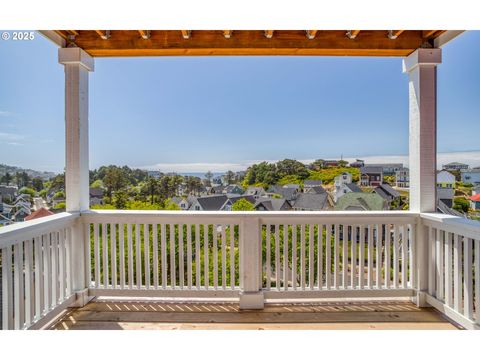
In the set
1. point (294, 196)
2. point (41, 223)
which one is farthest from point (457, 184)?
point (41, 223)

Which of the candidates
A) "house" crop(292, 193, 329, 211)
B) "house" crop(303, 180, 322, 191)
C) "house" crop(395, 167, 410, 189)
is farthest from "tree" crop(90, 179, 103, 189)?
"house" crop(395, 167, 410, 189)

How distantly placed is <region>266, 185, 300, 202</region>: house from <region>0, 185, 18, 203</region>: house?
2217 millimetres

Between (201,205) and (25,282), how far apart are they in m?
1.47

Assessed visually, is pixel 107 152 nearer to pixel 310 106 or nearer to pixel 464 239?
pixel 310 106

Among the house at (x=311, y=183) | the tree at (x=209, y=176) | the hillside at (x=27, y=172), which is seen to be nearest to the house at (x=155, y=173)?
the tree at (x=209, y=176)

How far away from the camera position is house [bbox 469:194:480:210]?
2.44 meters

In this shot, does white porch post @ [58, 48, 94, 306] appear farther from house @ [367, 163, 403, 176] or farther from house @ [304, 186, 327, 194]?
house @ [367, 163, 403, 176]

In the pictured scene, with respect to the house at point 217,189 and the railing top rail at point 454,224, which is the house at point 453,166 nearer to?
the railing top rail at point 454,224

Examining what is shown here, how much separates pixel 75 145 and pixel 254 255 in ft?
6.57

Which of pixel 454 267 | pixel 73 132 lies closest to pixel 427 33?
pixel 454 267

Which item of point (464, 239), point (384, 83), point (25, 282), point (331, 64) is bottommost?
point (25, 282)

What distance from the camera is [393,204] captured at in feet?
8.99
